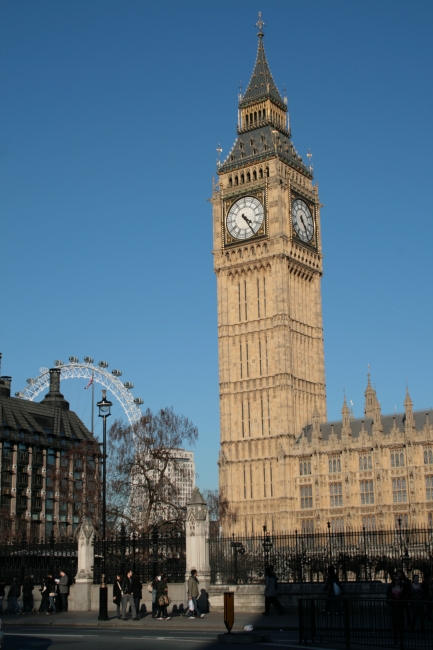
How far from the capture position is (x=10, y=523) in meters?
79.4

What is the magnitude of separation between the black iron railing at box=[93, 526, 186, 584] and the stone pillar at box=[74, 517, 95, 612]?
69 centimetres

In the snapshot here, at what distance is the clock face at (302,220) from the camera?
8181 cm

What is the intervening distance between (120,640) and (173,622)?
6016 mm

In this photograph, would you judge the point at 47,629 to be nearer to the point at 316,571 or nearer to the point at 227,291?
the point at 316,571

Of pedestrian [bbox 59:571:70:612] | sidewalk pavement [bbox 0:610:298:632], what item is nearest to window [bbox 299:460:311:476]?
pedestrian [bbox 59:571:70:612]

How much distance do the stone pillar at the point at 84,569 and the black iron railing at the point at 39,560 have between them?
989 mm

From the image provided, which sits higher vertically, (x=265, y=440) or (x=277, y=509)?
(x=265, y=440)

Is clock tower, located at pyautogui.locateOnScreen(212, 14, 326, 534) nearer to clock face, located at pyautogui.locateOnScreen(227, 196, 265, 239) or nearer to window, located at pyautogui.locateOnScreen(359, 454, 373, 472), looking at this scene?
clock face, located at pyautogui.locateOnScreen(227, 196, 265, 239)

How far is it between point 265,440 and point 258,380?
17.9ft

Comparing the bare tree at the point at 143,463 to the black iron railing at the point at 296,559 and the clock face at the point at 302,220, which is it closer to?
the black iron railing at the point at 296,559

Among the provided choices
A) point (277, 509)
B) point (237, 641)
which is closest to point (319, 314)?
point (277, 509)

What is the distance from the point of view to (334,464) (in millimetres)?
71938

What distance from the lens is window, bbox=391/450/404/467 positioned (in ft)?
225

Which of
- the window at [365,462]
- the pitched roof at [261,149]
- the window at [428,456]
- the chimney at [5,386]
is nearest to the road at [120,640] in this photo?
the window at [428,456]
